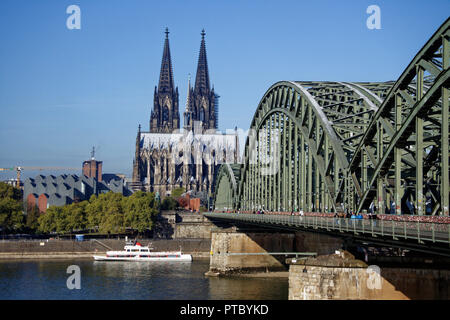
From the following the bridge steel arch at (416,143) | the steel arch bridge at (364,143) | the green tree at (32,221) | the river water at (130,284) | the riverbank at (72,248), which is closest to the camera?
the bridge steel arch at (416,143)

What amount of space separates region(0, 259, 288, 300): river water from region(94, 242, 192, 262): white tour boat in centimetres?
811

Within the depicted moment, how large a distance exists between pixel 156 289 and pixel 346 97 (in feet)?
85.2

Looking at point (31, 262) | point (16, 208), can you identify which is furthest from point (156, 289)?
point (16, 208)

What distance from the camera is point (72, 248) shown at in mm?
107750

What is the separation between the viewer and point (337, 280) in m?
41.3

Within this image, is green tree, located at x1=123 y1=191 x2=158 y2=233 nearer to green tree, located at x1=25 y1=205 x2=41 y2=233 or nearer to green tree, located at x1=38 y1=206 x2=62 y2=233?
green tree, located at x1=38 y1=206 x2=62 y2=233

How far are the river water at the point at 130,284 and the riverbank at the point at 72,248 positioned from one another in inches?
412

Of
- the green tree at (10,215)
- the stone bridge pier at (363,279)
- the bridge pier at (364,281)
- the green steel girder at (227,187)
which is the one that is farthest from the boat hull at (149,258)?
the bridge pier at (364,281)

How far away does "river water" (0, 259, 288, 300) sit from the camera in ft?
202

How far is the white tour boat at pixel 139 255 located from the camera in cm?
10315

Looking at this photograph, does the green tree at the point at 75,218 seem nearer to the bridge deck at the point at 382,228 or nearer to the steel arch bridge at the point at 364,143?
the steel arch bridge at the point at 364,143

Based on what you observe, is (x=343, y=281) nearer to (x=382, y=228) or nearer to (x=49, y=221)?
(x=382, y=228)

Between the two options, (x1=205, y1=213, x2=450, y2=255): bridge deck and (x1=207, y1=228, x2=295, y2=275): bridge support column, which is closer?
(x1=205, y1=213, x2=450, y2=255): bridge deck

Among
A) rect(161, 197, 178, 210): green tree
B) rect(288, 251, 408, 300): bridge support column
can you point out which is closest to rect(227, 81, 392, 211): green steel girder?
rect(288, 251, 408, 300): bridge support column
